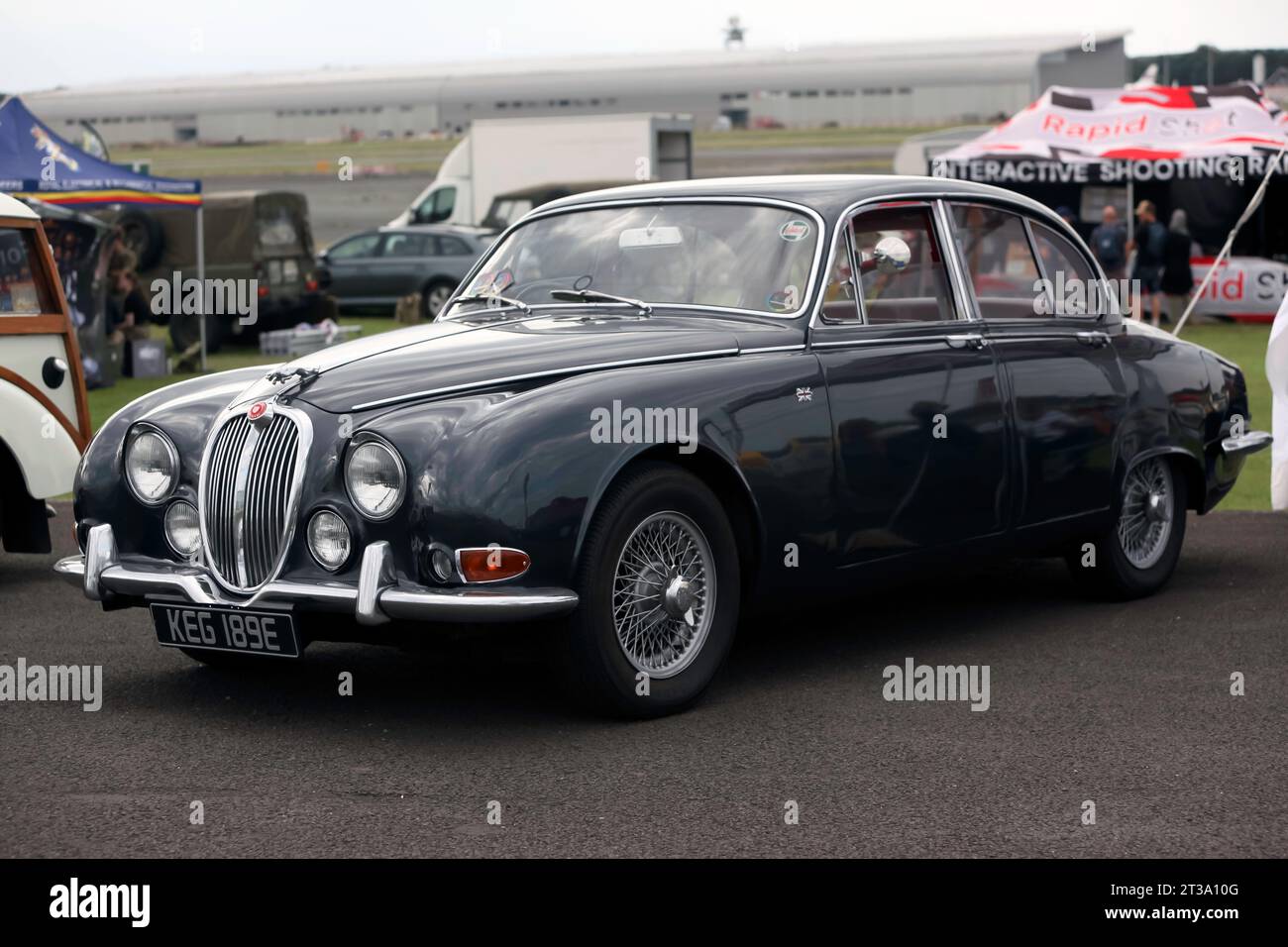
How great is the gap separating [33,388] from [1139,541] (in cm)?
474

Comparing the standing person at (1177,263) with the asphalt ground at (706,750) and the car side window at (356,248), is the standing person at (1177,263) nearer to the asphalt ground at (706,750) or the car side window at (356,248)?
the car side window at (356,248)

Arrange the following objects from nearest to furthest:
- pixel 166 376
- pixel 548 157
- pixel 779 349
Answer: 1. pixel 779 349
2. pixel 166 376
3. pixel 548 157

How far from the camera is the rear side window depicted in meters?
7.87

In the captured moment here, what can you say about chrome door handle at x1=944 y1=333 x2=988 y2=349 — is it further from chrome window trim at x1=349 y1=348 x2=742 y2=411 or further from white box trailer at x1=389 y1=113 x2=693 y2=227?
white box trailer at x1=389 y1=113 x2=693 y2=227

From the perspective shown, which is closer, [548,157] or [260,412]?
[260,412]

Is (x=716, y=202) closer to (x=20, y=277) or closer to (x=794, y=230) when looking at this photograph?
(x=794, y=230)

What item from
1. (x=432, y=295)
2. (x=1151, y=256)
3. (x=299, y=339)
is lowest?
(x=432, y=295)

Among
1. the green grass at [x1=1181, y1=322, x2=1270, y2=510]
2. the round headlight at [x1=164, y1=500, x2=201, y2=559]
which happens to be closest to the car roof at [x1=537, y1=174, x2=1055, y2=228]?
the round headlight at [x1=164, y1=500, x2=201, y2=559]

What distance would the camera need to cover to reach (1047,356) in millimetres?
6875

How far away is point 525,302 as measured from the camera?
259 inches

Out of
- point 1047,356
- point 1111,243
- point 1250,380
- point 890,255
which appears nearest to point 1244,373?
point 1250,380

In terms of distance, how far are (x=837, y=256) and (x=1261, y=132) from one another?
19.0 meters

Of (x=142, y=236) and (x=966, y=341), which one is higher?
(x=966, y=341)

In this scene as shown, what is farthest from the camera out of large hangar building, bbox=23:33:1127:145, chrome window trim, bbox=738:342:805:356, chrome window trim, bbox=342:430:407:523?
large hangar building, bbox=23:33:1127:145
